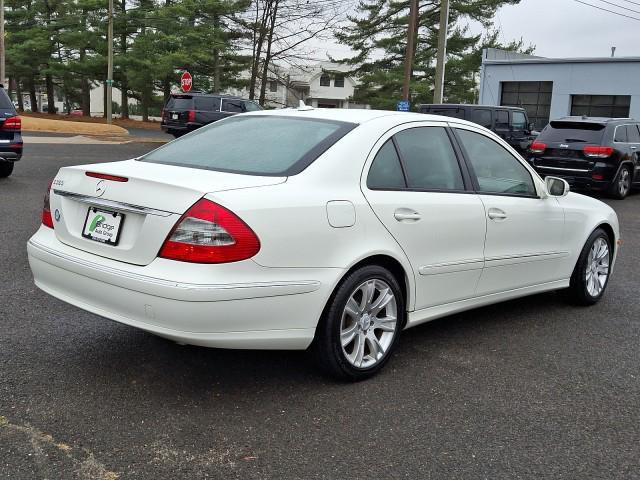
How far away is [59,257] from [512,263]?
9.73 feet

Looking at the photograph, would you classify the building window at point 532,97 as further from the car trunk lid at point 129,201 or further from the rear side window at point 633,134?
the car trunk lid at point 129,201

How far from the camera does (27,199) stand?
34.2ft

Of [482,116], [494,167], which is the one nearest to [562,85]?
[482,116]

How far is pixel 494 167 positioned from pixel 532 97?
31650mm

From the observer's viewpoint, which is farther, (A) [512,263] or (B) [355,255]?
(A) [512,263]

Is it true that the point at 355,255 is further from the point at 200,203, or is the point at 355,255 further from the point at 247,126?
the point at 247,126

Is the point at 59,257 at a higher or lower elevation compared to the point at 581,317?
higher

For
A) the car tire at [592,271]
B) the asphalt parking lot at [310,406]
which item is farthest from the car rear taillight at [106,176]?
the car tire at [592,271]

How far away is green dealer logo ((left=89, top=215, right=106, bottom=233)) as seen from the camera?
365 cm

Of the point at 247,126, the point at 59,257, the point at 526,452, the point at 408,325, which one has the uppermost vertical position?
the point at 247,126

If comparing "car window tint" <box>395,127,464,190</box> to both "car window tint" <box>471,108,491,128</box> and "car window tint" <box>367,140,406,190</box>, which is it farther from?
"car window tint" <box>471,108,491,128</box>

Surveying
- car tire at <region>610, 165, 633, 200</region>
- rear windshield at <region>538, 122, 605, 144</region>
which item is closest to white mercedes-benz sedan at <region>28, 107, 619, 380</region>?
rear windshield at <region>538, 122, 605, 144</region>

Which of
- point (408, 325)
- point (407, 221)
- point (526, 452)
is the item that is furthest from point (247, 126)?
point (526, 452)

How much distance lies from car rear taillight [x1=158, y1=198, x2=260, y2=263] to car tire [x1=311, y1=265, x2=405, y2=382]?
0.65m
